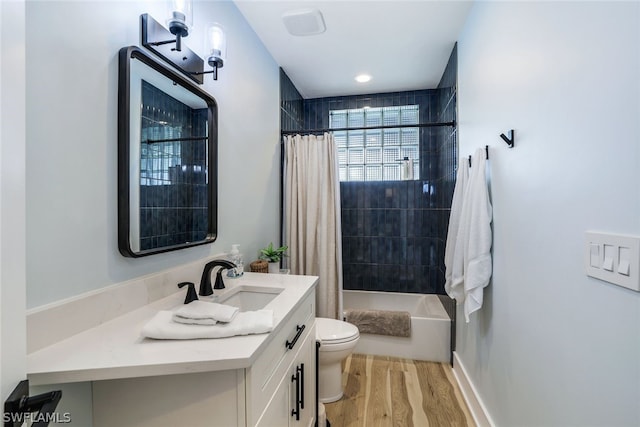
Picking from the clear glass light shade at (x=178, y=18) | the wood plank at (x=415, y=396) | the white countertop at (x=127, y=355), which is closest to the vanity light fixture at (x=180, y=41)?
the clear glass light shade at (x=178, y=18)

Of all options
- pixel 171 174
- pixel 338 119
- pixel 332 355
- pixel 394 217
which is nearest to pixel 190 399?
pixel 171 174

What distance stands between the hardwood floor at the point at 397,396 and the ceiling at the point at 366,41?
2.52 meters

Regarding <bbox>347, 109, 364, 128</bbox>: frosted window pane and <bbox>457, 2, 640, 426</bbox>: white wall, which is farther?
<bbox>347, 109, 364, 128</bbox>: frosted window pane

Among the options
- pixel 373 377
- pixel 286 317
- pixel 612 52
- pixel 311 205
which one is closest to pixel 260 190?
pixel 311 205

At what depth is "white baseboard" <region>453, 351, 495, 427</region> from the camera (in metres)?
1.64

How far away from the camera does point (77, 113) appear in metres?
0.91

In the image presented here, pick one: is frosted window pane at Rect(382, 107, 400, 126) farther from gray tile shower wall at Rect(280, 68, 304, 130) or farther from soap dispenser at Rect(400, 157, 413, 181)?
gray tile shower wall at Rect(280, 68, 304, 130)

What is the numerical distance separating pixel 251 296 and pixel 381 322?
1448 mm

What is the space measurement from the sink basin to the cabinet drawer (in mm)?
179

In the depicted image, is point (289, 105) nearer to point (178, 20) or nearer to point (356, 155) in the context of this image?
point (356, 155)

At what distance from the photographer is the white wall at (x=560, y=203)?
0.71 meters

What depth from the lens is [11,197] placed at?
492 mm

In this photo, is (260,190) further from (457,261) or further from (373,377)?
(373,377)

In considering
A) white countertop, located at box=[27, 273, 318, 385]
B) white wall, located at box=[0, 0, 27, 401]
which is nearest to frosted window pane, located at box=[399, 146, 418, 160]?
white countertop, located at box=[27, 273, 318, 385]
